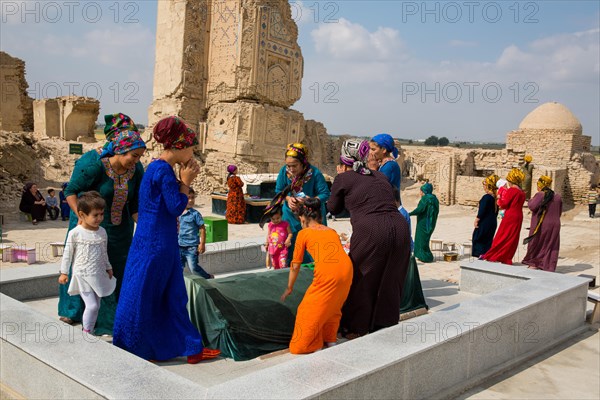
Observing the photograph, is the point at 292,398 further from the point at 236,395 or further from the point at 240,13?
the point at 240,13

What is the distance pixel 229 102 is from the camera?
17.6 metres

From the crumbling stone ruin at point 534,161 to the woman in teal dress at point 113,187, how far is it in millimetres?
15384

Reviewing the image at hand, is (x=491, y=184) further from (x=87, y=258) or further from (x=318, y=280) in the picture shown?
(x=87, y=258)

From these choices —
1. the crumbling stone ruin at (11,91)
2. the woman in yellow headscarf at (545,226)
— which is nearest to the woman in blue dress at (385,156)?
the woman in yellow headscarf at (545,226)

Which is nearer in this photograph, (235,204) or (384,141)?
(384,141)

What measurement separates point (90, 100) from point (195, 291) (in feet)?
67.4

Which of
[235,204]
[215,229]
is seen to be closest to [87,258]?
[215,229]

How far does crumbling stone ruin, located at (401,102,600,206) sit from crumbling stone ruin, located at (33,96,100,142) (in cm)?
1320

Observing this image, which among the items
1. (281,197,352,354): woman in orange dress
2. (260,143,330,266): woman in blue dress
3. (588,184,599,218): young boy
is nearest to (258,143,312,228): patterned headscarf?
(260,143,330,266): woman in blue dress

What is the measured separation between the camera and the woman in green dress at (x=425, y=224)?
855cm

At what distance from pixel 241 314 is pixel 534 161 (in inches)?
854

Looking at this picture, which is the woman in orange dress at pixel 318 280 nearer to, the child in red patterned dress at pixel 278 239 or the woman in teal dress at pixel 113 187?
the woman in teal dress at pixel 113 187

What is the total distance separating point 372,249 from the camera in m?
3.79

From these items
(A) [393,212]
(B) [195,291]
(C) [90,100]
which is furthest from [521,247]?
(C) [90,100]
